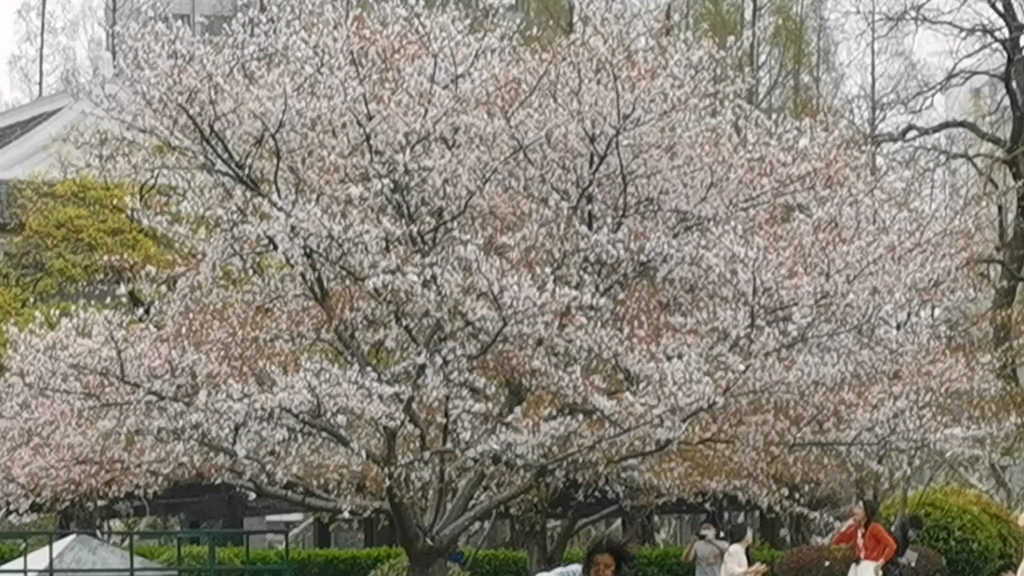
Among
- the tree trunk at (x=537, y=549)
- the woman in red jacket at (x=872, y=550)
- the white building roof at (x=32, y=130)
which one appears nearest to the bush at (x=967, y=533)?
the tree trunk at (x=537, y=549)

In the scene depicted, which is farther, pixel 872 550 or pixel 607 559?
pixel 872 550

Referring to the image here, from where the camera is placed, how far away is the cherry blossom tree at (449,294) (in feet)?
60.5

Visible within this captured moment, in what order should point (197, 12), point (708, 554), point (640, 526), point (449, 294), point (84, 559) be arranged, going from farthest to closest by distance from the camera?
point (197, 12) < point (640, 526) < point (708, 554) < point (449, 294) < point (84, 559)

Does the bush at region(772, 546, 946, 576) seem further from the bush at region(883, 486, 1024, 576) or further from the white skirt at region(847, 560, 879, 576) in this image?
the white skirt at region(847, 560, 879, 576)

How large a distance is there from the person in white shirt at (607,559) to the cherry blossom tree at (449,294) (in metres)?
9.17

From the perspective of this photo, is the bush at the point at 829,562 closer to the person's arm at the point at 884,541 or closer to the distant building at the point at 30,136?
the person's arm at the point at 884,541

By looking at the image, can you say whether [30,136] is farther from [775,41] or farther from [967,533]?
[967,533]

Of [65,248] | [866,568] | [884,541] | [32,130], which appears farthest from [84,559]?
[32,130]

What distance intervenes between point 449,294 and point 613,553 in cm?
958

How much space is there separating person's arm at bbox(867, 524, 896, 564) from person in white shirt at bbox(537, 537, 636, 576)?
806 centimetres

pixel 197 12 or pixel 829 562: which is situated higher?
pixel 197 12

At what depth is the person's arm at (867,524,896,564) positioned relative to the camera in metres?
16.5

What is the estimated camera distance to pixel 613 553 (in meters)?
8.70

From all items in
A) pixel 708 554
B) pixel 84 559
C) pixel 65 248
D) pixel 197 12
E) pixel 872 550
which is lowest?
pixel 708 554
